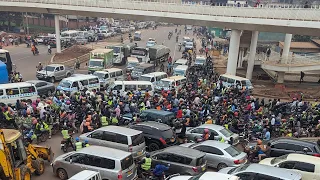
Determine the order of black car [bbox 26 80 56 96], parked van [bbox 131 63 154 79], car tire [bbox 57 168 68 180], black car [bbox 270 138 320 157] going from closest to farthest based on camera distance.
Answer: car tire [bbox 57 168 68 180]
black car [bbox 270 138 320 157]
black car [bbox 26 80 56 96]
parked van [bbox 131 63 154 79]

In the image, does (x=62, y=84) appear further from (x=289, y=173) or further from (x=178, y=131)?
(x=289, y=173)

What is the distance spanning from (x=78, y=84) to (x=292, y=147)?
14608mm

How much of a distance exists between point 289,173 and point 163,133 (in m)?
5.76

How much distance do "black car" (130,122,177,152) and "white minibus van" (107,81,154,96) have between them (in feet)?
25.7

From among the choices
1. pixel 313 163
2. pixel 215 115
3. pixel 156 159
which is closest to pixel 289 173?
pixel 313 163

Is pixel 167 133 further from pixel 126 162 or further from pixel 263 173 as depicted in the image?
pixel 263 173

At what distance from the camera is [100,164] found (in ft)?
35.3

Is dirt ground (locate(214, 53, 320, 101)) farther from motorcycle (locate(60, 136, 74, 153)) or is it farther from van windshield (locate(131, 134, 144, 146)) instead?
motorcycle (locate(60, 136, 74, 153))

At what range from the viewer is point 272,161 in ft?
39.5

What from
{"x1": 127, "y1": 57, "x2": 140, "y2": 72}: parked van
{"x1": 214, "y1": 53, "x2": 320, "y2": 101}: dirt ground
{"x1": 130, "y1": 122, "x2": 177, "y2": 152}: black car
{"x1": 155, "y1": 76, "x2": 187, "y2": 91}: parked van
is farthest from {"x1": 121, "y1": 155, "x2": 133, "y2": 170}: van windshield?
{"x1": 127, "y1": 57, "x2": 140, "y2": 72}: parked van

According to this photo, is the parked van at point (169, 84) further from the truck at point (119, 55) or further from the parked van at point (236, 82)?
the truck at point (119, 55)

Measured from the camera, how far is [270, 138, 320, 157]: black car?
1299 centimetres

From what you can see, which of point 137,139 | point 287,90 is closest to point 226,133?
point 137,139

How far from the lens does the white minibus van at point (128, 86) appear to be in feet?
73.2
